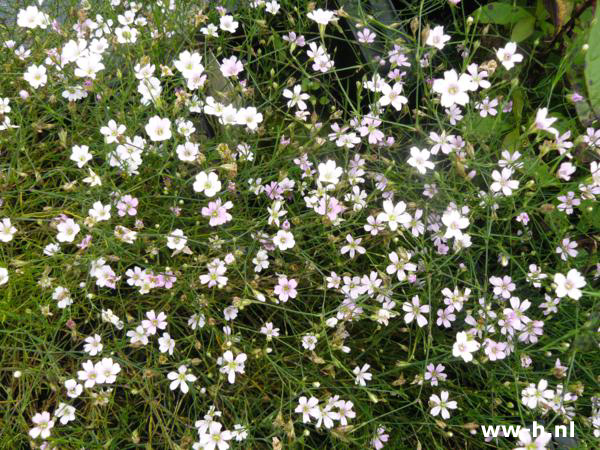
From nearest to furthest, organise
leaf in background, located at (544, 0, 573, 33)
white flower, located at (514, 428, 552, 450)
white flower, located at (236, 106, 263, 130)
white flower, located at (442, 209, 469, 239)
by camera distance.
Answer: white flower, located at (514, 428, 552, 450) → white flower, located at (442, 209, 469, 239) → white flower, located at (236, 106, 263, 130) → leaf in background, located at (544, 0, 573, 33)

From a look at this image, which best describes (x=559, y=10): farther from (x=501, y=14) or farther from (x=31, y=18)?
(x=31, y=18)

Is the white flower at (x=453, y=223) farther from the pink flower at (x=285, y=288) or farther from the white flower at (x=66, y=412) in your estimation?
the white flower at (x=66, y=412)

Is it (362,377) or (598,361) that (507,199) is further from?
(362,377)

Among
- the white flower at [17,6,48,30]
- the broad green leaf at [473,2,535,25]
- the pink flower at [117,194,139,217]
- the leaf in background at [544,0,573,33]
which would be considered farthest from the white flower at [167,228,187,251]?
the leaf in background at [544,0,573,33]

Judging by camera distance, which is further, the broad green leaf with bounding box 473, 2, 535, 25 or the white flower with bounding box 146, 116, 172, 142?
the broad green leaf with bounding box 473, 2, 535, 25

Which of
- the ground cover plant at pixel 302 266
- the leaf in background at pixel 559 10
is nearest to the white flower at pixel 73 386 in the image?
the ground cover plant at pixel 302 266

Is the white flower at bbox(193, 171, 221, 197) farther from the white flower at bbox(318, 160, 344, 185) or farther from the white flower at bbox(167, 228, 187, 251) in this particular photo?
the white flower at bbox(318, 160, 344, 185)

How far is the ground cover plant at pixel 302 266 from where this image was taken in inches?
59.1

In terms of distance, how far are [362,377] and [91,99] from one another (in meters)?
1.44

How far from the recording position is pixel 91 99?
2.07m

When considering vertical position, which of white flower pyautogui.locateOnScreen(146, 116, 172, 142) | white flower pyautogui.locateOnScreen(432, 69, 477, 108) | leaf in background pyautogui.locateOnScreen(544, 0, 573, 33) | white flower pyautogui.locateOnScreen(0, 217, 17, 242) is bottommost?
white flower pyautogui.locateOnScreen(0, 217, 17, 242)

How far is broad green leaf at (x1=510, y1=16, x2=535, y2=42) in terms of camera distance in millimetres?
1820

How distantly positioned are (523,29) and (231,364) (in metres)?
1.46

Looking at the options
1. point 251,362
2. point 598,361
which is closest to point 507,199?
point 598,361
